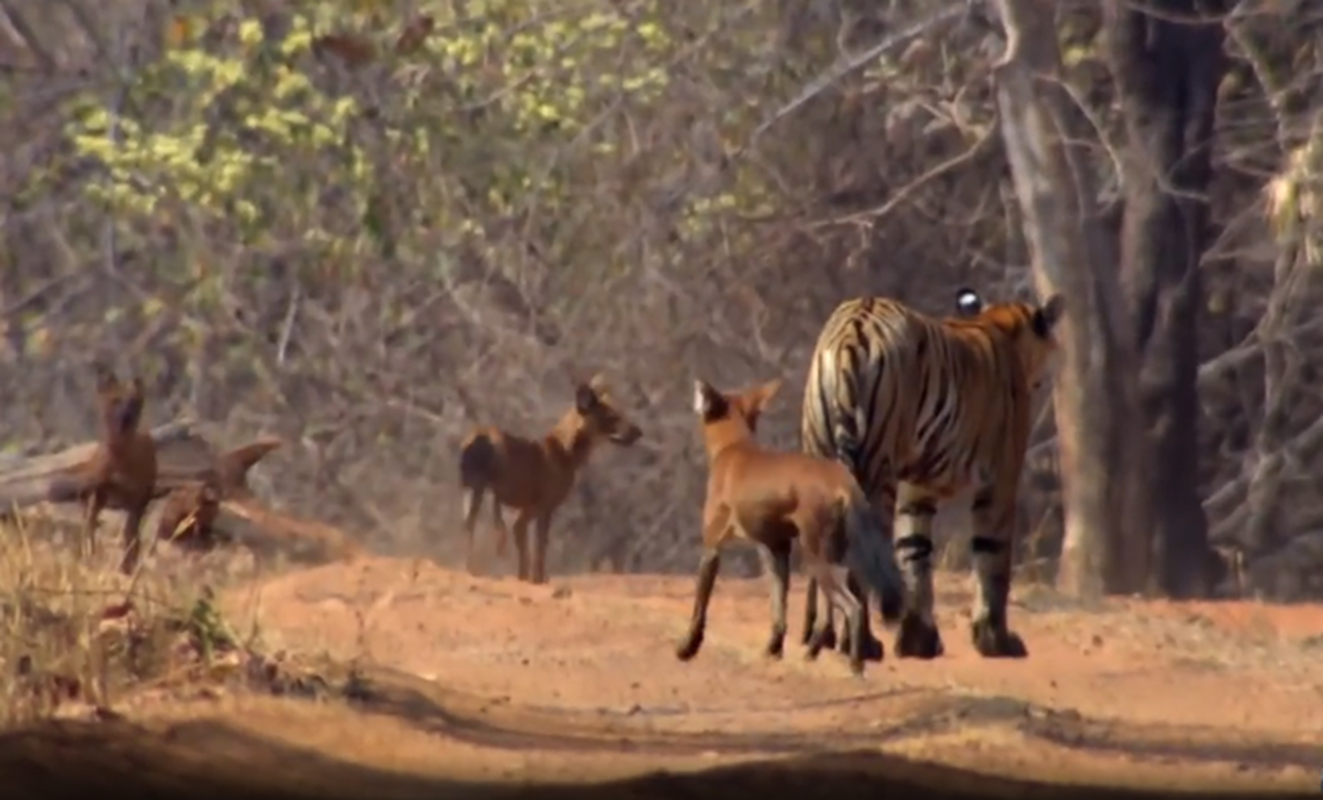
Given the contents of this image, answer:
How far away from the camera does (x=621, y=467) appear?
68.3 feet

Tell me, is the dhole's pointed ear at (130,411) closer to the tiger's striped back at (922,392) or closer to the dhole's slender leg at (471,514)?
the dhole's slender leg at (471,514)

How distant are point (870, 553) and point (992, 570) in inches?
73.7

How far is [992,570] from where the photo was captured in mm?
13703

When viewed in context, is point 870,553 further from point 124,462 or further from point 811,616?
point 124,462

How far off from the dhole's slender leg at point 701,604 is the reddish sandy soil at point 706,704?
0.28ft

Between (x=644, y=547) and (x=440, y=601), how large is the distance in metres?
6.85

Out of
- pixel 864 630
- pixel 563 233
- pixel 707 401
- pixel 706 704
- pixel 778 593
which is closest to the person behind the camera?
pixel 706 704

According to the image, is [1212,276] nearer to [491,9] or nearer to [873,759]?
[491,9]

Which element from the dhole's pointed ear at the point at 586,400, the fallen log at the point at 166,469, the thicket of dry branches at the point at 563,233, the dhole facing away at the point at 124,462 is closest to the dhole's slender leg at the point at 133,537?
the dhole facing away at the point at 124,462

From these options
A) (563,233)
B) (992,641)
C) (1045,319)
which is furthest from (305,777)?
(563,233)

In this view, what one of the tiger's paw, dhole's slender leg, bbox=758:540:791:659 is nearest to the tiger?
the tiger's paw

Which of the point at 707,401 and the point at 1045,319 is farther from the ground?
the point at 1045,319

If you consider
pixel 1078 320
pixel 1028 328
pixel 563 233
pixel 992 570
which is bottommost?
pixel 992 570

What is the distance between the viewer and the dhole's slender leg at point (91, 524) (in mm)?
11719
